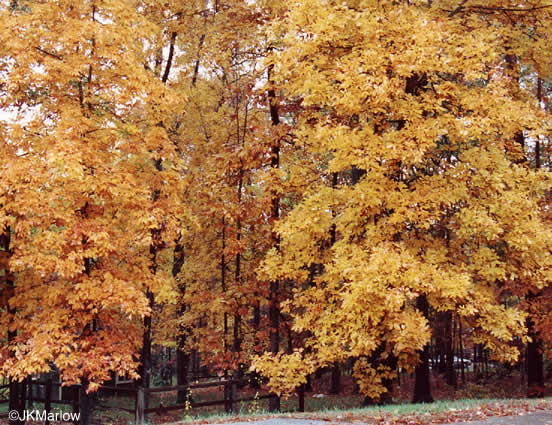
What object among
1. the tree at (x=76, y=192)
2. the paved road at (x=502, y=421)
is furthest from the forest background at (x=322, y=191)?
the paved road at (x=502, y=421)

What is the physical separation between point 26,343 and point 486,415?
8429 millimetres

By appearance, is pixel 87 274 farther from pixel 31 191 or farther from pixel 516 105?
pixel 516 105

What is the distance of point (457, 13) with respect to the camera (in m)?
13.7

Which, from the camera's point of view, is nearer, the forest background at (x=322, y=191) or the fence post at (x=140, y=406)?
the forest background at (x=322, y=191)

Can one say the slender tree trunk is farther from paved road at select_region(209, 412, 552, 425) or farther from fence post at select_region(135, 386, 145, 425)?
paved road at select_region(209, 412, 552, 425)

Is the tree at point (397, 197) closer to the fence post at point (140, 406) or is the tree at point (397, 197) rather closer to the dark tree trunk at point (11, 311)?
the fence post at point (140, 406)

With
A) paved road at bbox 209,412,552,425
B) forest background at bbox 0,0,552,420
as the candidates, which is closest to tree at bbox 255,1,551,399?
forest background at bbox 0,0,552,420

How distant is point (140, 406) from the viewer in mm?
13094

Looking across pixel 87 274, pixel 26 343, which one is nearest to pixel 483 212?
pixel 87 274

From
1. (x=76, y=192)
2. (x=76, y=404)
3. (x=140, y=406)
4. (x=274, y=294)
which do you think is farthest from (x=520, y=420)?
(x=76, y=404)

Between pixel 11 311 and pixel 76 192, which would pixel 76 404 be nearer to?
pixel 11 311

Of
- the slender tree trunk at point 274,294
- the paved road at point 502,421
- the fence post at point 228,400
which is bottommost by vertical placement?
the fence post at point 228,400

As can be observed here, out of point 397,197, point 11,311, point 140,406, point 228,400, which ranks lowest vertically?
point 228,400

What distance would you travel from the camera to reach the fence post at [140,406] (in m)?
13.0
